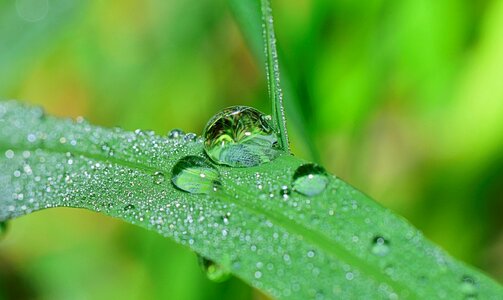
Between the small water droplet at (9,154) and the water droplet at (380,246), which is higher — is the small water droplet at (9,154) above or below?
above

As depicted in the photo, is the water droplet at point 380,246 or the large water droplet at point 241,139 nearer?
the water droplet at point 380,246

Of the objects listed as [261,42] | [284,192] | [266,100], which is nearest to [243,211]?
[284,192]

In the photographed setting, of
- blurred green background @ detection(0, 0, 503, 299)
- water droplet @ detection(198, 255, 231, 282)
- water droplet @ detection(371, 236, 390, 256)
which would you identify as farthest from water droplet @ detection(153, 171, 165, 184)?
blurred green background @ detection(0, 0, 503, 299)

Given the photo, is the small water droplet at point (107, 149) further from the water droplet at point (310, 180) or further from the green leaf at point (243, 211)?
the water droplet at point (310, 180)

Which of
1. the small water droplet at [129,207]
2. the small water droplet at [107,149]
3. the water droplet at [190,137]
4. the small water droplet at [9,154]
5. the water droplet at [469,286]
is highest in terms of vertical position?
the small water droplet at [9,154]

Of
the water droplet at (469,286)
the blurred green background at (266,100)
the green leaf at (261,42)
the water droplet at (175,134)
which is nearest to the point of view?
the water droplet at (469,286)

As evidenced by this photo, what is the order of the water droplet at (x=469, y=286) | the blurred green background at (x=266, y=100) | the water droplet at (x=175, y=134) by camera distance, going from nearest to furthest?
the water droplet at (x=469, y=286)
the water droplet at (x=175, y=134)
the blurred green background at (x=266, y=100)

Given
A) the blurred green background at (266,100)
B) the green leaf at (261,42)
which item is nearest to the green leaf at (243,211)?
the green leaf at (261,42)
